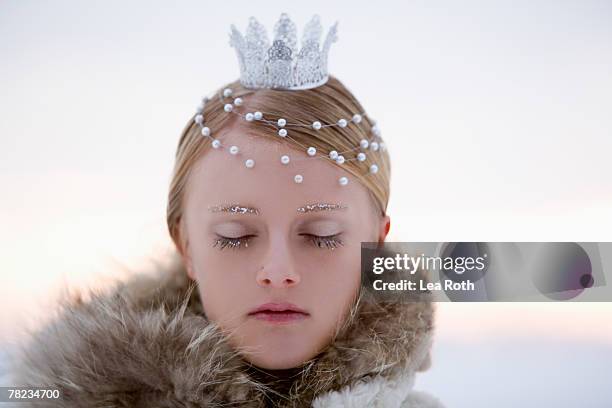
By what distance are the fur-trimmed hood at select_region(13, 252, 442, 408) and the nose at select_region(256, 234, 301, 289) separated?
17 cm

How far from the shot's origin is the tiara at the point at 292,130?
142cm

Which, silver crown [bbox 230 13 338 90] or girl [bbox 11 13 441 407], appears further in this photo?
silver crown [bbox 230 13 338 90]

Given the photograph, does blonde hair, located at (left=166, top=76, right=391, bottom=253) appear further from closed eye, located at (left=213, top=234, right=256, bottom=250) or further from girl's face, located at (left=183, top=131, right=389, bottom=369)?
closed eye, located at (left=213, top=234, right=256, bottom=250)

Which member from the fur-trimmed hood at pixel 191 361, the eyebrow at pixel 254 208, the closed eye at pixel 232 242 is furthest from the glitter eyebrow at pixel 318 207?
the fur-trimmed hood at pixel 191 361

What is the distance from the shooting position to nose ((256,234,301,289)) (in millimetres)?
1377

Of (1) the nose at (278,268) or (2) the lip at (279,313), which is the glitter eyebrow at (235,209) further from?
(2) the lip at (279,313)

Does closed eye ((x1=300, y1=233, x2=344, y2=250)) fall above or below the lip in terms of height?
above

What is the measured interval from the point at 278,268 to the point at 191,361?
0.87ft

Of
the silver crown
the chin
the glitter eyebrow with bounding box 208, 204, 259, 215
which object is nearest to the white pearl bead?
the silver crown

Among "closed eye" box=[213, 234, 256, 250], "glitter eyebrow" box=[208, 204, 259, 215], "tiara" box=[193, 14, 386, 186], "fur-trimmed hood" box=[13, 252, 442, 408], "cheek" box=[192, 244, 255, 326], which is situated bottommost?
"fur-trimmed hood" box=[13, 252, 442, 408]

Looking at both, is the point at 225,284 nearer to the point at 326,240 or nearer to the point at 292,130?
the point at 326,240

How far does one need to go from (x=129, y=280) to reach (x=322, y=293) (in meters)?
0.55

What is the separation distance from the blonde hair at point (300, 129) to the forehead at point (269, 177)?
0.03 meters

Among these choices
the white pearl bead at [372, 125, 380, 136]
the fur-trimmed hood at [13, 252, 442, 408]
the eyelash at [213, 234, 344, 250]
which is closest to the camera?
the fur-trimmed hood at [13, 252, 442, 408]
